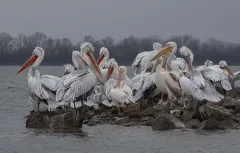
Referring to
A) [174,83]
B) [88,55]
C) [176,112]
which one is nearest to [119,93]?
[88,55]

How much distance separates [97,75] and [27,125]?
1.58 metres

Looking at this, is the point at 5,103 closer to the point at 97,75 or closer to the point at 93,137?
the point at 97,75

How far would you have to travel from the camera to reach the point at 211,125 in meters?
11.0

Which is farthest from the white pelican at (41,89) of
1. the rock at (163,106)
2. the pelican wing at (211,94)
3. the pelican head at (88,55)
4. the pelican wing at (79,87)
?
the pelican wing at (211,94)

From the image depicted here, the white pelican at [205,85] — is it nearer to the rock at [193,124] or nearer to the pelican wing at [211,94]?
the pelican wing at [211,94]

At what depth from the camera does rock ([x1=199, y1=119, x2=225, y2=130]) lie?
36.2ft

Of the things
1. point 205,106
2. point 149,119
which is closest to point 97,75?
point 149,119

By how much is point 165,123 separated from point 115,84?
2307mm

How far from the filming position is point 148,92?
13602 mm

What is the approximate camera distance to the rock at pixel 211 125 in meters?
11.0

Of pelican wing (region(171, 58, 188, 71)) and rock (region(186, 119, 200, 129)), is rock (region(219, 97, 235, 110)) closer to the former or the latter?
rock (region(186, 119, 200, 129))

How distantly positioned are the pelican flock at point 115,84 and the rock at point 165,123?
1141mm

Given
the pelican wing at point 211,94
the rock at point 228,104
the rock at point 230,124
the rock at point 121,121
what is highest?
the pelican wing at point 211,94

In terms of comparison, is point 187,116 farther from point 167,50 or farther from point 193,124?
point 167,50
